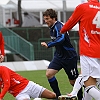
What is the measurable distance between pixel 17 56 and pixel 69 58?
61.8ft

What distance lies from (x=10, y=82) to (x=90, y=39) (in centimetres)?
178

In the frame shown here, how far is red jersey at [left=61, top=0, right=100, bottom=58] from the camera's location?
8391mm

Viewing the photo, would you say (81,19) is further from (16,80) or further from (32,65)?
(32,65)

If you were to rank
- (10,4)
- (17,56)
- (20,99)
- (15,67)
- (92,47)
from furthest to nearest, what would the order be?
1. (10,4)
2. (17,56)
3. (15,67)
4. (20,99)
5. (92,47)

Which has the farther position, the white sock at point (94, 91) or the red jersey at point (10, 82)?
the red jersey at point (10, 82)


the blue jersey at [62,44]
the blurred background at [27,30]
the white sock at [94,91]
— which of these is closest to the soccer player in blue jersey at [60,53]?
the blue jersey at [62,44]

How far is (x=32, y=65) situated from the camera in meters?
25.4

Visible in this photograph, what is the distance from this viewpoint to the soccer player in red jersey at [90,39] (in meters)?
8.40

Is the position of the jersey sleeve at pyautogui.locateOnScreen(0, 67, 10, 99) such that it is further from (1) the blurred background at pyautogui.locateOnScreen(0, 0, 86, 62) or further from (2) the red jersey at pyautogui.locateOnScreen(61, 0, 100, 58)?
(1) the blurred background at pyautogui.locateOnScreen(0, 0, 86, 62)

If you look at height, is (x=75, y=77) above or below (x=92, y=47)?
below

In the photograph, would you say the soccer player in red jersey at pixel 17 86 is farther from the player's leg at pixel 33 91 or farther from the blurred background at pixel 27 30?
the blurred background at pixel 27 30

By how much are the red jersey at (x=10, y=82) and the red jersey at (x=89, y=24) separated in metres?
1.48

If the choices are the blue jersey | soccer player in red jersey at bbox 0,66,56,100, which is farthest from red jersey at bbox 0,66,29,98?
the blue jersey

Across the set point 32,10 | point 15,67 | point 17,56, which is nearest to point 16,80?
point 15,67
